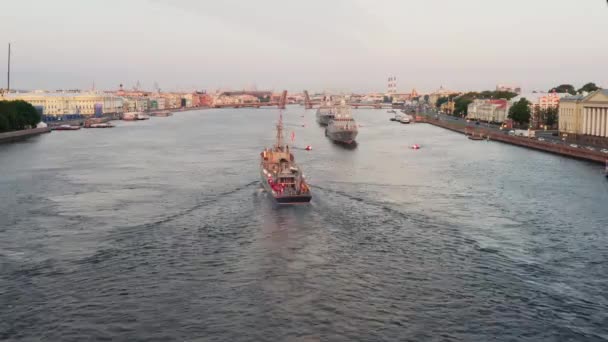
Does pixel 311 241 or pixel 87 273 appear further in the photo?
pixel 311 241

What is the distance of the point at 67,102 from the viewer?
65.2 m

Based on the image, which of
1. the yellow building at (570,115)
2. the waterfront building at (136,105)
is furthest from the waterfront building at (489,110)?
the waterfront building at (136,105)

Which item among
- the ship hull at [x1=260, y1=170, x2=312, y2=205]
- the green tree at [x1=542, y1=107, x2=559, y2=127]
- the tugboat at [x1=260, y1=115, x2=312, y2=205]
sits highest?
the green tree at [x1=542, y1=107, x2=559, y2=127]

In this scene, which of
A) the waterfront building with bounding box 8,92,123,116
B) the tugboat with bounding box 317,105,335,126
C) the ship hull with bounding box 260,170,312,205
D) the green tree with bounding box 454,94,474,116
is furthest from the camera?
the waterfront building with bounding box 8,92,123,116

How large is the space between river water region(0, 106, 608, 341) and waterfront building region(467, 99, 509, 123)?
28.6 m

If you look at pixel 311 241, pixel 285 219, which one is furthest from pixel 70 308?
pixel 285 219

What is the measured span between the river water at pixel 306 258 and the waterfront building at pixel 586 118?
9908mm

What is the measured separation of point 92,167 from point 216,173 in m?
4.53

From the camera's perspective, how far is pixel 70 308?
26.8 ft

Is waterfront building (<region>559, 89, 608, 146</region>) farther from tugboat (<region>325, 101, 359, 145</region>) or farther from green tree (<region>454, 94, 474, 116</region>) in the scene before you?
green tree (<region>454, 94, 474, 116</region>)

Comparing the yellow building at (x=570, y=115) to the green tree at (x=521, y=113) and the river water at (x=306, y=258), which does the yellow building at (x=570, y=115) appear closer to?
the green tree at (x=521, y=113)

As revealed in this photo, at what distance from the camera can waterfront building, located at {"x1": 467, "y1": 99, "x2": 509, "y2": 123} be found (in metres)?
47.2

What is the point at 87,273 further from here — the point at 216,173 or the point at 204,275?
the point at 216,173

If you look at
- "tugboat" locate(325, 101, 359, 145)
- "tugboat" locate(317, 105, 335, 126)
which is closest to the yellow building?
"tugboat" locate(325, 101, 359, 145)
